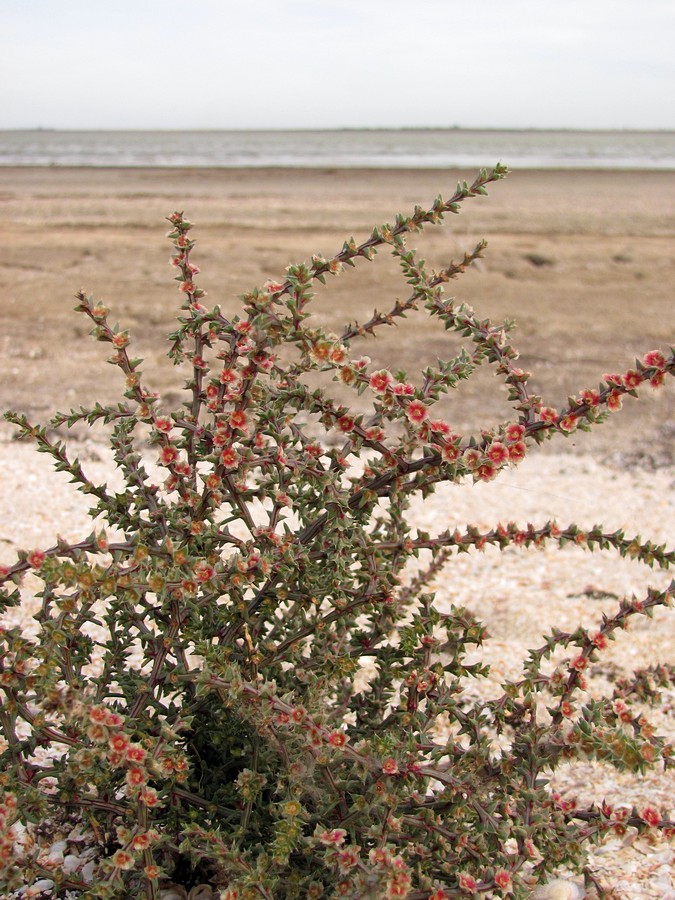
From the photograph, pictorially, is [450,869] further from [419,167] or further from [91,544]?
[419,167]

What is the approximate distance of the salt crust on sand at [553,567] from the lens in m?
2.88

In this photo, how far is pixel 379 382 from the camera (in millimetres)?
1755

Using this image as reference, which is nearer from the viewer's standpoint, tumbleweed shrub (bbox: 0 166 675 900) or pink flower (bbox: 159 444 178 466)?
tumbleweed shrub (bbox: 0 166 675 900)

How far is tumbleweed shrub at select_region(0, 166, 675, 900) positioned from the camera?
1.67 m

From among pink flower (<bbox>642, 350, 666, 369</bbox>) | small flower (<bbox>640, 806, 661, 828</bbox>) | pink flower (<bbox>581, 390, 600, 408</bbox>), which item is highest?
pink flower (<bbox>642, 350, 666, 369</bbox>)

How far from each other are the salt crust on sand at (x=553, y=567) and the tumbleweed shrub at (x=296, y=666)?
404 millimetres

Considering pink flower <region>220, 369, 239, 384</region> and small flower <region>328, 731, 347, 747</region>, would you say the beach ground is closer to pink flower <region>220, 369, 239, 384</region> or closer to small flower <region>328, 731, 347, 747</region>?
pink flower <region>220, 369, 239, 384</region>

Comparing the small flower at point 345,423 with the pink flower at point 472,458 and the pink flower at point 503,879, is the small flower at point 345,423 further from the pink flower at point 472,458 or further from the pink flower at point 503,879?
the pink flower at point 503,879

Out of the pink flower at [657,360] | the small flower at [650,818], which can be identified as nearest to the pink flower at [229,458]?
the pink flower at [657,360]

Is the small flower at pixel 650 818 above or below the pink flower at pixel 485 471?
Result: below

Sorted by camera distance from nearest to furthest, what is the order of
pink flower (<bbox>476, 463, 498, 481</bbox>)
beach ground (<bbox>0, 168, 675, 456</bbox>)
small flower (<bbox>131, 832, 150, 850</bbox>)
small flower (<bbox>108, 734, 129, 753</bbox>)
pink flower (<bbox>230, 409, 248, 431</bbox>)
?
small flower (<bbox>108, 734, 129, 753</bbox>) < small flower (<bbox>131, 832, 150, 850</bbox>) < pink flower (<bbox>476, 463, 498, 481</bbox>) < pink flower (<bbox>230, 409, 248, 431</bbox>) < beach ground (<bbox>0, 168, 675, 456</bbox>)

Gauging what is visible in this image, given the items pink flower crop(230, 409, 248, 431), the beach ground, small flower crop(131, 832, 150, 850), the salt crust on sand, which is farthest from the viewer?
the beach ground

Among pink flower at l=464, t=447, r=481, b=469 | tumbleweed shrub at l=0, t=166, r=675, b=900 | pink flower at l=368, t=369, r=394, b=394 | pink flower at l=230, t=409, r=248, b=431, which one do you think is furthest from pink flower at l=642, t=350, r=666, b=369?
pink flower at l=230, t=409, r=248, b=431

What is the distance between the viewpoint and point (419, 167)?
36344mm
